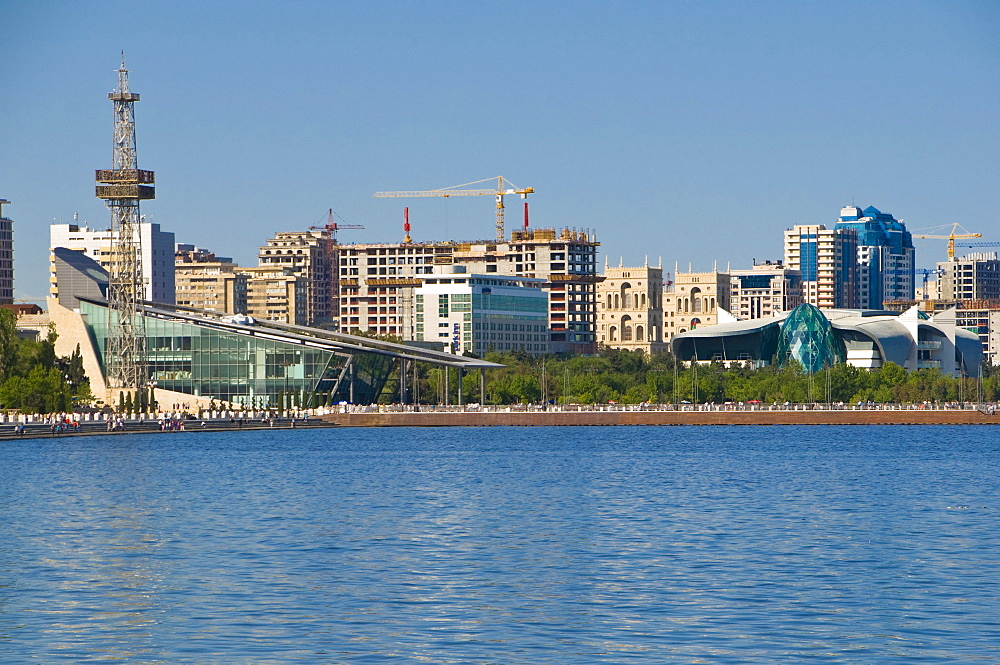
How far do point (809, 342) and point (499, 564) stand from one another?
143177 mm

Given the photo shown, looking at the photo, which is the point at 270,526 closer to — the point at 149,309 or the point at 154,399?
the point at 154,399

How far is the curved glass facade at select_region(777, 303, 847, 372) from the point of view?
173 metres

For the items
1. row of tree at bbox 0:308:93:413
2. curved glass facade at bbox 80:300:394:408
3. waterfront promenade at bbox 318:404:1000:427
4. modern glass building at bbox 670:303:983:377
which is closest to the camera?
row of tree at bbox 0:308:93:413

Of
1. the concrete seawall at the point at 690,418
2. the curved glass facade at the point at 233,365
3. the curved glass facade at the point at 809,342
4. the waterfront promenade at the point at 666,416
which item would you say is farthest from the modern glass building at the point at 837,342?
the curved glass facade at the point at 233,365

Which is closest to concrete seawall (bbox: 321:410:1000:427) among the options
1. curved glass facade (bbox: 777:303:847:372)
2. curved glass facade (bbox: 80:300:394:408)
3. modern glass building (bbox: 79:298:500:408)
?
modern glass building (bbox: 79:298:500:408)

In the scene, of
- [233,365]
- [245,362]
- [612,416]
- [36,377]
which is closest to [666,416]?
[612,416]

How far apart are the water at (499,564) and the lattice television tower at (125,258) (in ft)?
169

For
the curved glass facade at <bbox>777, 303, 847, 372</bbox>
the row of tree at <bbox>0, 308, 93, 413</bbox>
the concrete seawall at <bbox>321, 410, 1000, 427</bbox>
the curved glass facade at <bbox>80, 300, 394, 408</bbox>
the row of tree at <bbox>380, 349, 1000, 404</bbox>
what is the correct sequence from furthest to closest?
the curved glass facade at <bbox>777, 303, 847, 372</bbox> < the row of tree at <bbox>380, 349, 1000, 404</bbox> < the curved glass facade at <bbox>80, 300, 394, 408</bbox> < the concrete seawall at <bbox>321, 410, 1000, 427</bbox> < the row of tree at <bbox>0, 308, 93, 413</bbox>

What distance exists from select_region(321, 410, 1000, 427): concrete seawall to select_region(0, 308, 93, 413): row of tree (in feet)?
79.0

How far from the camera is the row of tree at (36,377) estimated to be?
106 meters

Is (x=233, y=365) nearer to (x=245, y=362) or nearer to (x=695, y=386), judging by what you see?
(x=245, y=362)

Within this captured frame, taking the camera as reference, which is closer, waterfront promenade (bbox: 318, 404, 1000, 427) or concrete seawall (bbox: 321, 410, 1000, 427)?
waterfront promenade (bbox: 318, 404, 1000, 427)

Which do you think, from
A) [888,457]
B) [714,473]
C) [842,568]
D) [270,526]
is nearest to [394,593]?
[842,568]

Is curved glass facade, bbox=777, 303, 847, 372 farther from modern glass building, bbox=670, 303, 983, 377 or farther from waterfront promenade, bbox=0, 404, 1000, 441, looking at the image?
waterfront promenade, bbox=0, 404, 1000, 441
